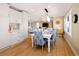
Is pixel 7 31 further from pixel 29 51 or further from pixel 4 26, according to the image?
pixel 29 51

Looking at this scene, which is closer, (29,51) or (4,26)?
(4,26)

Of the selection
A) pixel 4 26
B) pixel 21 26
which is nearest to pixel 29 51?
pixel 21 26

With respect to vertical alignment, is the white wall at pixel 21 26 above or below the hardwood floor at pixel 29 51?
above

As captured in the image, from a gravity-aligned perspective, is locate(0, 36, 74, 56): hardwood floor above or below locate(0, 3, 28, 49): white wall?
below

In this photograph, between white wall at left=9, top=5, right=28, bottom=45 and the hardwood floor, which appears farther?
white wall at left=9, top=5, right=28, bottom=45

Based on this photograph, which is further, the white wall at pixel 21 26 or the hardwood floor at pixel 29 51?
the white wall at pixel 21 26

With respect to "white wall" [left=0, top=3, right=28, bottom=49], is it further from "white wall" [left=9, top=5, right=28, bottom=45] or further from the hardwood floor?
the hardwood floor

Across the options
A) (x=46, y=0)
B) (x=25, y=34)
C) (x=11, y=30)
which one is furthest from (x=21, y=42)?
(x=46, y=0)

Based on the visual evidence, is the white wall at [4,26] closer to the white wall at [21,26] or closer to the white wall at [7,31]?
the white wall at [7,31]

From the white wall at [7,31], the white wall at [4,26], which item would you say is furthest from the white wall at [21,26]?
the white wall at [4,26]

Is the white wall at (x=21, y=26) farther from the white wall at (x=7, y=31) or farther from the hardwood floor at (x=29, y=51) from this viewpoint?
the hardwood floor at (x=29, y=51)

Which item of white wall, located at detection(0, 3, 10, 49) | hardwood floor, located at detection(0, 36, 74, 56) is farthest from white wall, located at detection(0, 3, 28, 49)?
hardwood floor, located at detection(0, 36, 74, 56)

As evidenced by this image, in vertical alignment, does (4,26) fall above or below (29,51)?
above

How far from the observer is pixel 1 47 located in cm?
242
